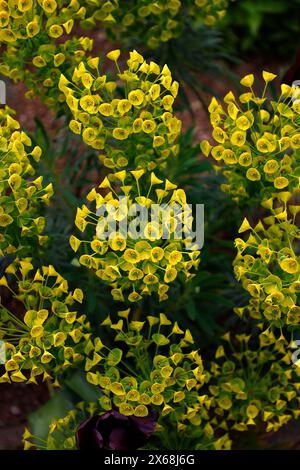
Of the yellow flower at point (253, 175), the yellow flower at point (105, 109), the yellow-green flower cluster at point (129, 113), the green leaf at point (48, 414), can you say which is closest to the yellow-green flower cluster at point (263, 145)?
the yellow flower at point (253, 175)

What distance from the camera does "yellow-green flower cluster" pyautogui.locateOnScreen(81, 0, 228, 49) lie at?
182cm

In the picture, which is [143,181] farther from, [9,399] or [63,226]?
[9,399]

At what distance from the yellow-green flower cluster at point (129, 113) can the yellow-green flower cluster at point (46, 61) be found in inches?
5.5

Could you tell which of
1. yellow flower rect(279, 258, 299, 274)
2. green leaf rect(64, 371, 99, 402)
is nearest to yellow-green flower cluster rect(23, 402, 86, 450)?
green leaf rect(64, 371, 99, 402)

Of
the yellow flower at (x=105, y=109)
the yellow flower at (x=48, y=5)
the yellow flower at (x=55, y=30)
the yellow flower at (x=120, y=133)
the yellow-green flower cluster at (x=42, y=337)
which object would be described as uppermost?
the yellow flower at (x=48, y=5)

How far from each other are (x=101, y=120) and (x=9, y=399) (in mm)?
1255

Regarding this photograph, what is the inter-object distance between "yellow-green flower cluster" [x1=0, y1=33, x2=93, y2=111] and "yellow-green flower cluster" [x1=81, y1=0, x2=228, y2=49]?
127mm

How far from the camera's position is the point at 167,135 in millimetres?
1552

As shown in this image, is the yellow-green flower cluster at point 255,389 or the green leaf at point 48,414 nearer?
the yellow-green flower cluster at point 255,389

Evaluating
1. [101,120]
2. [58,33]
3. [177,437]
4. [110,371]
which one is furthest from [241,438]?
[58,33]

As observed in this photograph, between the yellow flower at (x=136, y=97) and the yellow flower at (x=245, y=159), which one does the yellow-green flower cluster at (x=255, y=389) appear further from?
the yellow flower at (x=136, y=97)

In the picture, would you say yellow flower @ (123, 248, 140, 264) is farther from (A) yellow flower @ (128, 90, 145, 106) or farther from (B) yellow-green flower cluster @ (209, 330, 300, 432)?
(B) yellow-green flower cluster @ (209, 330, 300, 432)

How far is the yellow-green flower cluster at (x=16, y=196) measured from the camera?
1450 mm

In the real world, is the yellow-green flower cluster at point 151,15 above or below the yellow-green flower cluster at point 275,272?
above
